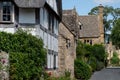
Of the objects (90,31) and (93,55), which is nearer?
(93,55)

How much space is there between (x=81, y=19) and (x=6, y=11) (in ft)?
208

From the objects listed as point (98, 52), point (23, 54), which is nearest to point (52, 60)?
point (23, 54)

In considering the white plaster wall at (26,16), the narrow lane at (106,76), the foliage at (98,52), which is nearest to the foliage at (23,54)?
the white plaster wall at (26,16)

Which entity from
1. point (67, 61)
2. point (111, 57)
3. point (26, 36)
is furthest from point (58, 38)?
point (111, 57)

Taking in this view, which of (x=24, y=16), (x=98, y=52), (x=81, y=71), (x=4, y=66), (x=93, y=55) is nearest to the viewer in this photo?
(x=4, y=66)

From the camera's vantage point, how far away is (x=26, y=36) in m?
28.7

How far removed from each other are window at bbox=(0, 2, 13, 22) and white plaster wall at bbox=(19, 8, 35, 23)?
117cm

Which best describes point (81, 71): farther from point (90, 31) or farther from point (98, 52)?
point (90, 31)

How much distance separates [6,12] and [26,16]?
1.67m

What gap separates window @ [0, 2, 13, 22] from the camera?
31758 millimetres

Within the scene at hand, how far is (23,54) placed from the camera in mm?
25453

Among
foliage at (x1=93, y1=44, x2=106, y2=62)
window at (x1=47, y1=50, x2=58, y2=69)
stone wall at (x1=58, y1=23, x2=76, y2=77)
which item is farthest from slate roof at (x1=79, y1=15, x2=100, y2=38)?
window at (x1=47, y1=50, x2=58, y2=69)

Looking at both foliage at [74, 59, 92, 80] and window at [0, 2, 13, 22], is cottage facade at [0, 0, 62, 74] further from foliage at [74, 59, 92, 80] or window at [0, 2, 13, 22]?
foliage at [74, 59, 92, 80]

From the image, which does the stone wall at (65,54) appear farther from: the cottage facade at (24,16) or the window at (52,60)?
the cottage facade at (24,16)
